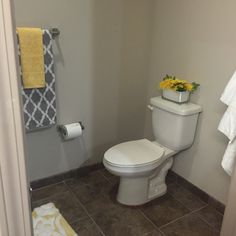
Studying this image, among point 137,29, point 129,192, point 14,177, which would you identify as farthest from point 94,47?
point 14,177

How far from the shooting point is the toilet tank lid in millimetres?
1974

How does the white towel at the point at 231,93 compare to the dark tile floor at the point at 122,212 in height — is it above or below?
above

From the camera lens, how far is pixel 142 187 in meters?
2.06

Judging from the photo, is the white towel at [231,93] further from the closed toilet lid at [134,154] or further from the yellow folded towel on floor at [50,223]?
the yellow folded towel on floor at [50,223]

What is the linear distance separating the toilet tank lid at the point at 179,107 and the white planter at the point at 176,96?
3 centimetres

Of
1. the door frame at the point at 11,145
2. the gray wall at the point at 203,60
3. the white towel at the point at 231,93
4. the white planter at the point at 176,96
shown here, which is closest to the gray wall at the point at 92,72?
the gray wall at the point at 203,60

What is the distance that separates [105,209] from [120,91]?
1003 millimetres

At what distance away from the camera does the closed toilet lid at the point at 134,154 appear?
75.0 inches

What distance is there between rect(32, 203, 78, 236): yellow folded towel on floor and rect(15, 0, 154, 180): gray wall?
33 centimetres

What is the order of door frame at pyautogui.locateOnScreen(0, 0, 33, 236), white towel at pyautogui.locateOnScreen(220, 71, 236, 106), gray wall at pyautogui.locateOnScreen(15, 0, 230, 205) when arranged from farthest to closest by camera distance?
gray wall at pyautogui.locateOnScreen(15, 0, 230, 205)
white towel at pyautogui.locateOnScreen(220, 71, 236, 106)
door frame at pyautogui.locateOnScreen(0, 0, 33, 236)

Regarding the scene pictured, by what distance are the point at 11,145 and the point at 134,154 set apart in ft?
4.91

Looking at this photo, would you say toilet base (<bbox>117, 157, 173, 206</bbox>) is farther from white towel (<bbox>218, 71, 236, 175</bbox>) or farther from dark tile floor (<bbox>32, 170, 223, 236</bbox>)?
white towel (<bbox>218, 71, 236, 175</bbox>)

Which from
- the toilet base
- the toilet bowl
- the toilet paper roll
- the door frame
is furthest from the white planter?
the door frame

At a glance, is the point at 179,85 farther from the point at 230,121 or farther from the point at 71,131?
the point at 71,131
